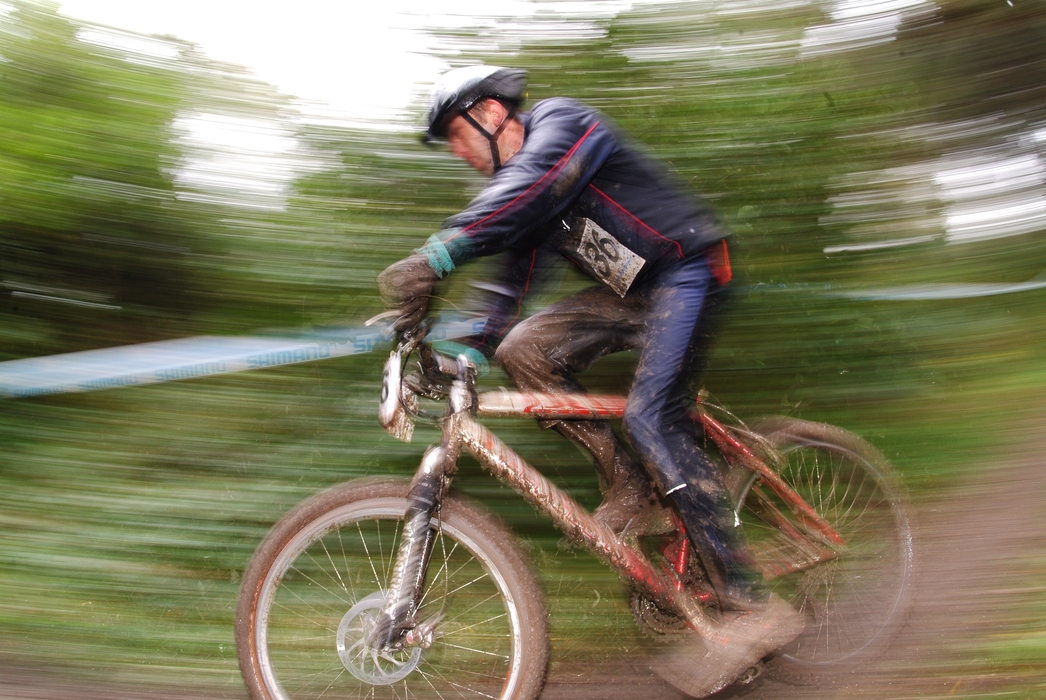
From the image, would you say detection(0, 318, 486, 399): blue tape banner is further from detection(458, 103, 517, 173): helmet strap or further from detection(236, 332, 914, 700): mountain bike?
detection(458, 103, 517, 173): helmet strap

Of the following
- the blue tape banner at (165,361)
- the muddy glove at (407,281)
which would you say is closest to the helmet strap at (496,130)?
the muddy glove at (407,281)

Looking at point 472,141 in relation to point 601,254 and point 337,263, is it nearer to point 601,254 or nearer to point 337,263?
point 601,254

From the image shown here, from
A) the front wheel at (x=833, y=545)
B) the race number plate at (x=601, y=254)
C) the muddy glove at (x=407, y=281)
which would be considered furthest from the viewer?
the front wheel at (x=833, y=545)

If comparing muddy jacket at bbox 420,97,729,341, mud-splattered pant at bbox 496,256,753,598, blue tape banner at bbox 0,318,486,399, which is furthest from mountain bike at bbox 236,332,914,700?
blue tape banner at bbox 0,318,486,399

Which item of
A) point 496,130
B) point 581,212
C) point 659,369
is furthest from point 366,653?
point 496,130

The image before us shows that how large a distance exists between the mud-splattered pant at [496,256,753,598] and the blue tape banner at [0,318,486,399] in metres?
1.17

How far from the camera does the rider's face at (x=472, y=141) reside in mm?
2494

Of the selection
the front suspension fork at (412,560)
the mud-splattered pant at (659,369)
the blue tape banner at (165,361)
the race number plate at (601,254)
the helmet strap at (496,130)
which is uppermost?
the helmet strap at (496,130)

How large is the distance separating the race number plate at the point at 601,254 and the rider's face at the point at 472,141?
1.14ft

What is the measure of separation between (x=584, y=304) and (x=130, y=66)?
8.45ft

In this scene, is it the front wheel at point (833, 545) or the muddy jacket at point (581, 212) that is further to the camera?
the front wheel at point (833, 545)

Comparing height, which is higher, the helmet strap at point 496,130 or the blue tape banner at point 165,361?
the helmet strap at point 496,130

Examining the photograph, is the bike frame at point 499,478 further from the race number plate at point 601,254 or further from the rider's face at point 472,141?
the rider's face at point 472,141

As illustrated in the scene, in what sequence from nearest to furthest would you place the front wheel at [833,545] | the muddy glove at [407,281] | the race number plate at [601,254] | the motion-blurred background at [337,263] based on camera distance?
the muddy glove at [407,281], the race number plate at [601,254], the front wheel at [833,545], the motion-blurred background at [337,263]
